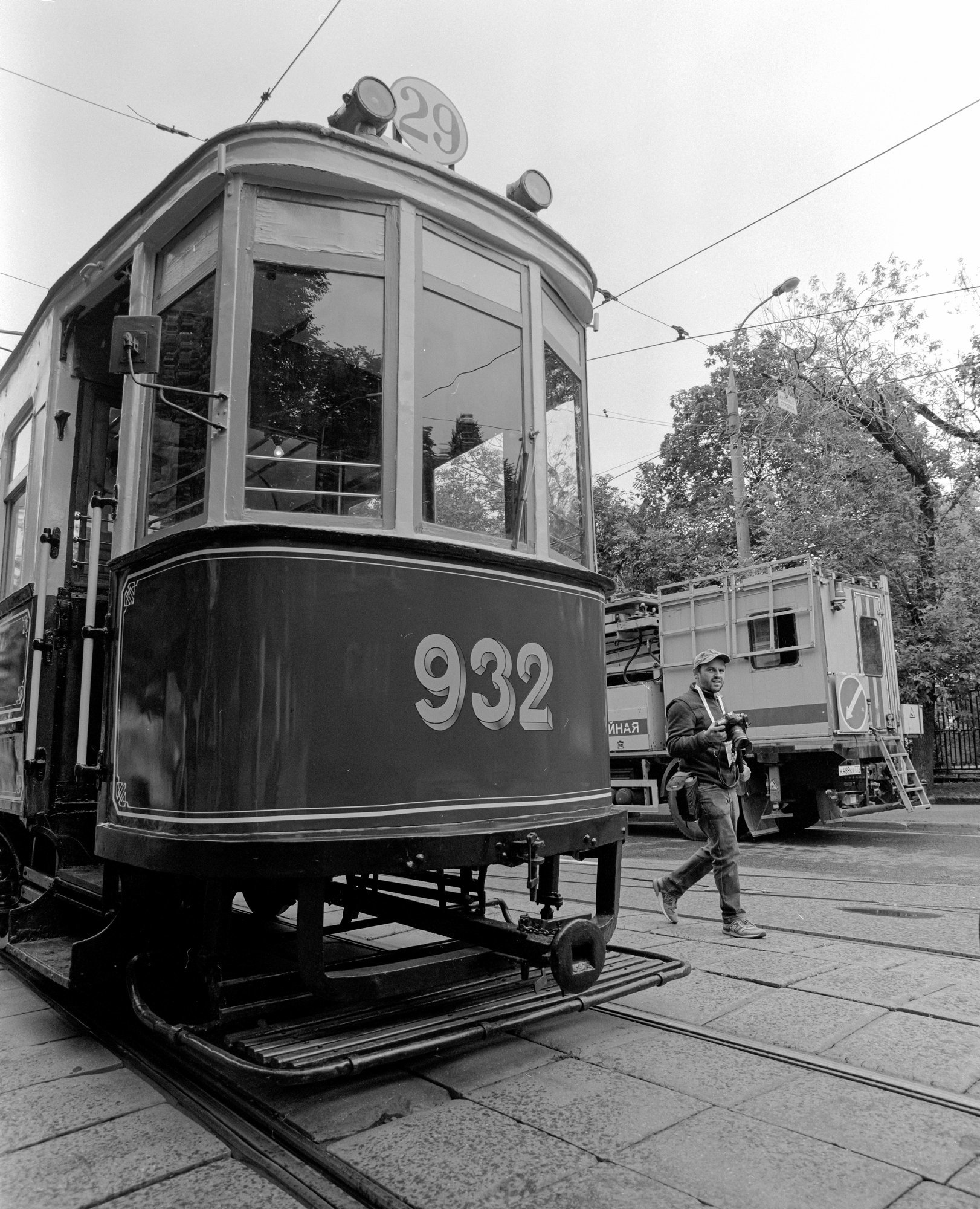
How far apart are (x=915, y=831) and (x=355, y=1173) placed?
1073 cm

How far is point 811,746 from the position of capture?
10094 mm

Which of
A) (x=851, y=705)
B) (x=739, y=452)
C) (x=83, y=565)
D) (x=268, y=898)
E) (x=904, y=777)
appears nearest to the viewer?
(x=268, y=898)

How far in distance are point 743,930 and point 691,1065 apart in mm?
2139

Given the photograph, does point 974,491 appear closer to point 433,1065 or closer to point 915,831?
point 915,831

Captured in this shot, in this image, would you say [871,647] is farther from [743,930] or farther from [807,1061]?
[807,1061]

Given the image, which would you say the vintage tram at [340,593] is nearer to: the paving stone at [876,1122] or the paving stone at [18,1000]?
the paving stone at [18,1000]

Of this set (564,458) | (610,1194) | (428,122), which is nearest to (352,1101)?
(610,1194)

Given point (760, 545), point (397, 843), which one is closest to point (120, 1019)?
point (397, 843)

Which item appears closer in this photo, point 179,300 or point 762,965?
point 179,300

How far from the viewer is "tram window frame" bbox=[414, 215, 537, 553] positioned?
11.8 feet

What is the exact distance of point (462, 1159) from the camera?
2.66 metres

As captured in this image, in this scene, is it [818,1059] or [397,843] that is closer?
[397,843]

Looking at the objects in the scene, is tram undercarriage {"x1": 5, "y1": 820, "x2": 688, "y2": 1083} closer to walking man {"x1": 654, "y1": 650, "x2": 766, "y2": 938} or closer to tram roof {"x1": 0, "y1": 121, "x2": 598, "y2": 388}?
walking man {"x1": 654, "y1": 650, "x2": 766, "y2": 938}

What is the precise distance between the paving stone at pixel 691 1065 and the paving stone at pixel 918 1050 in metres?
0.34
